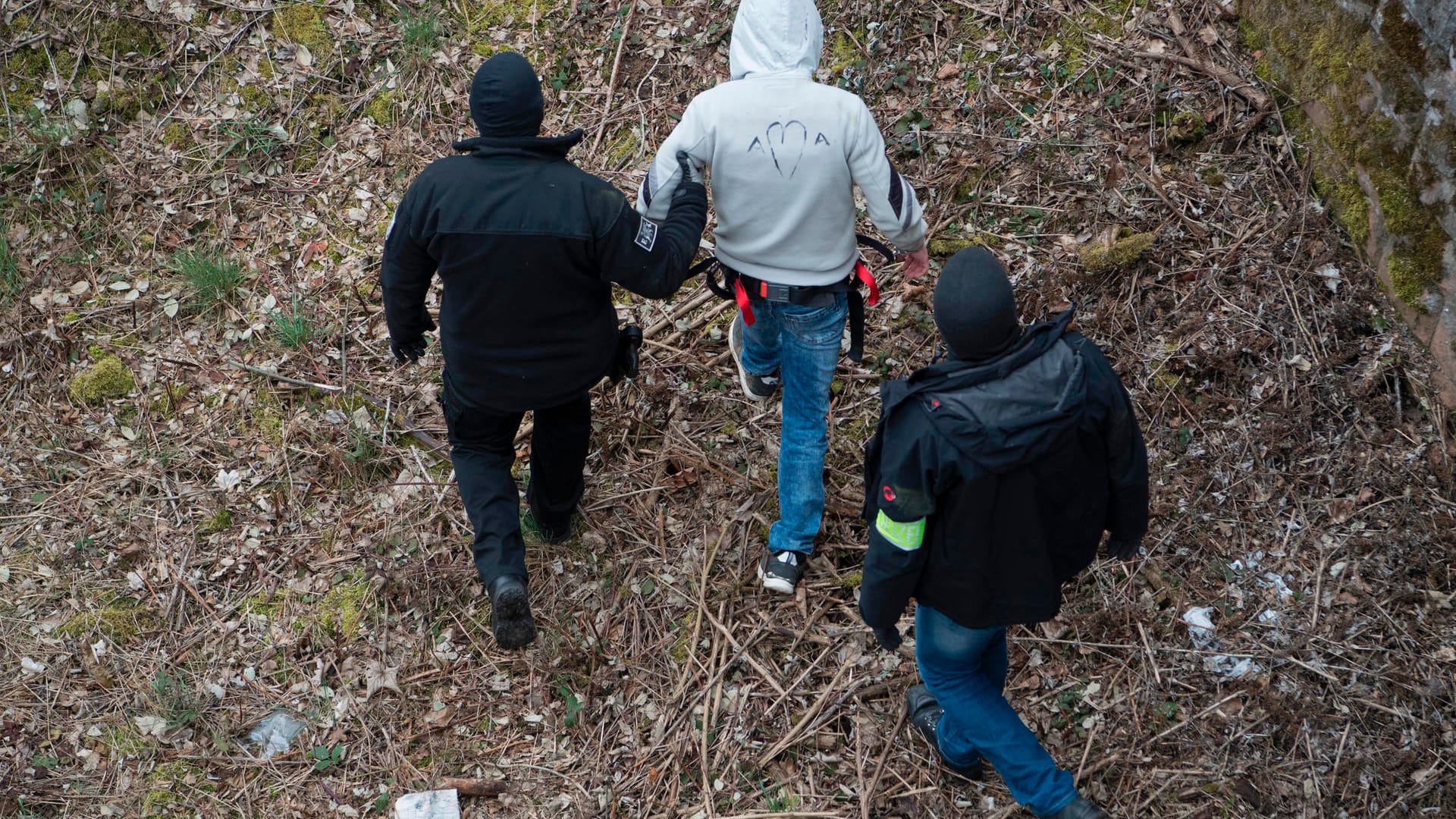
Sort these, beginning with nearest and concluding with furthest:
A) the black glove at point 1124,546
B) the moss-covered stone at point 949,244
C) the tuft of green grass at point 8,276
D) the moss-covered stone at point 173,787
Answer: the black glove at point 1124,546, the moss-covered stone at point 173,787, the moss-covered stone at point 949,244, the tuft of green grass at point 8,276

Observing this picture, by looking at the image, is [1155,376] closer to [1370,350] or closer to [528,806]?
[1370,350]

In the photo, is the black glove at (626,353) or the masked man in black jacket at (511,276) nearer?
the masked man in black jacket at (511,276)

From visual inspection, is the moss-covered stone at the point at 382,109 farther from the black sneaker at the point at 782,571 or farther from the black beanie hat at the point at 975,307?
the black beanie hat at the point at 975,307

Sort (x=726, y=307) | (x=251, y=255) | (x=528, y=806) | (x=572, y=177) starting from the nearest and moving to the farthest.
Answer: (x=572, y=177)
(x=528, y=806)
(x=726, y=307)
(x=251, y=255)

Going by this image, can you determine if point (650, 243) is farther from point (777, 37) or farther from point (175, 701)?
point (175, 701)

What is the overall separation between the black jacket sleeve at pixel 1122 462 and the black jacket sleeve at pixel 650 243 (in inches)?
61.3

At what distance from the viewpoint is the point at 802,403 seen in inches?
156

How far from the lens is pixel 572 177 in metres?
3.54

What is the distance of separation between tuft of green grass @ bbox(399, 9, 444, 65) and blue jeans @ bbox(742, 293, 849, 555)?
12.2 ft

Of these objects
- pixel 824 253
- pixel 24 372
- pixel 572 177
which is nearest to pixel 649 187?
pixel 572 177

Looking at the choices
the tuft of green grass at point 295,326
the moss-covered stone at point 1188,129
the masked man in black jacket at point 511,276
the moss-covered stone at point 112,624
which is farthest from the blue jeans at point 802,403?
the moss-covered stone at point 112,624

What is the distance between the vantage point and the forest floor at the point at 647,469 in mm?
3926

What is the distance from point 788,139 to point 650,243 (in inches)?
24.9

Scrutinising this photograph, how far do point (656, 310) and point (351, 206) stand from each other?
2.25 metres
